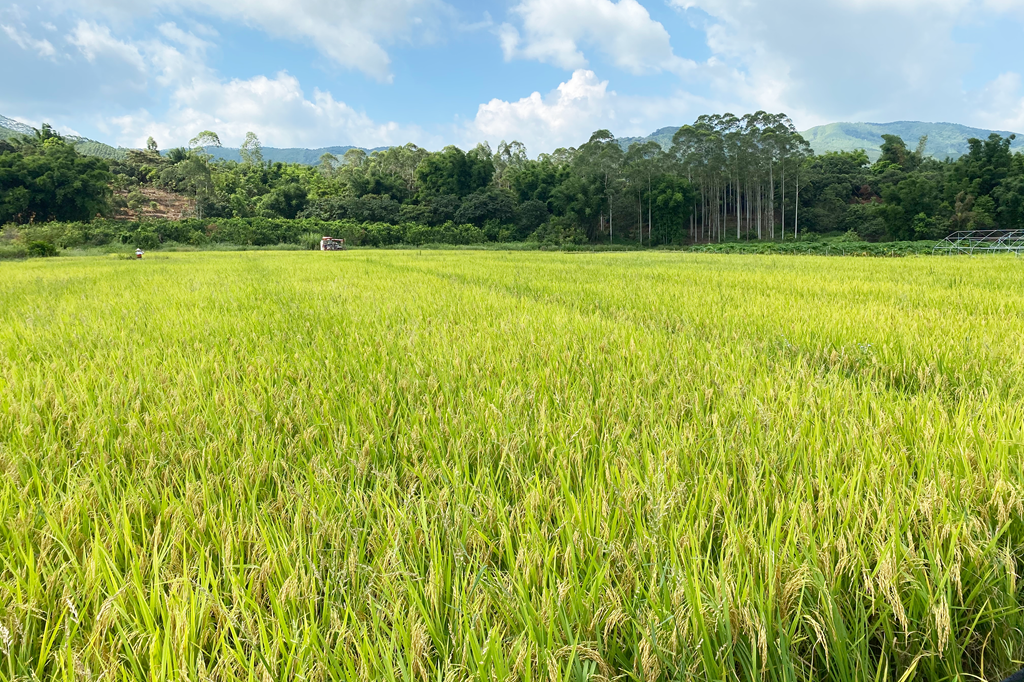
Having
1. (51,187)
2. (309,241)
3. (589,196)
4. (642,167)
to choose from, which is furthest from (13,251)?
(642,167)

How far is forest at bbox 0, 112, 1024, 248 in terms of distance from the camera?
1575 inches

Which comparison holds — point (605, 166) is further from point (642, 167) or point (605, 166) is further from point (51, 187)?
point (51, 187)

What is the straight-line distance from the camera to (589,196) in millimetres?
→ 48969

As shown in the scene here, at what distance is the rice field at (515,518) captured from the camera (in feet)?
2.24

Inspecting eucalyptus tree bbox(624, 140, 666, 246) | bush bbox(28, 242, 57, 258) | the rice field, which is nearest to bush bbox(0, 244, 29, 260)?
bush bbox(28, 242, 57, 258)

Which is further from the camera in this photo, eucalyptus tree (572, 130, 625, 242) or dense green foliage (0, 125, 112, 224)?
eucalyptus tree (572, 130, 625, 242)

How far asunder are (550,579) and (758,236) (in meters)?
55.7

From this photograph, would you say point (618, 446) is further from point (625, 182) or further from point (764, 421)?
point (625, 182)

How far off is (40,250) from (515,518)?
32.6 meters

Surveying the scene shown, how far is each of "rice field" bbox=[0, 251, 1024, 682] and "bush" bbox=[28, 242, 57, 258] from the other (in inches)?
1167

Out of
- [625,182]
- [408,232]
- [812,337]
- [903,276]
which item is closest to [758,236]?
[625,182]

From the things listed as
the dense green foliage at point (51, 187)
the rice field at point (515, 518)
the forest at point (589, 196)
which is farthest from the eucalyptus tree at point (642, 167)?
the rice field at point (515, 518)

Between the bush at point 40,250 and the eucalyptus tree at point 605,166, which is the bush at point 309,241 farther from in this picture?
the eucalyptus tree at point 605,166

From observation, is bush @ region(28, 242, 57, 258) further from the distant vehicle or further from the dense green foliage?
the dense green foliage
